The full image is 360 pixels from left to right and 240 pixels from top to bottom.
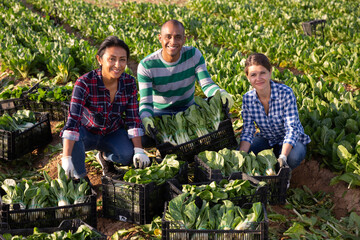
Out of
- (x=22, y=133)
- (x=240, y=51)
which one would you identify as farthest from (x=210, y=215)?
(x=240, y=51)

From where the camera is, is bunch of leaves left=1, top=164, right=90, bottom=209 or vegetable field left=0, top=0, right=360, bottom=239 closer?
bunch of leaves left=1, top=164, right=90, bottom=209

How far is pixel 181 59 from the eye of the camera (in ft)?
16.1

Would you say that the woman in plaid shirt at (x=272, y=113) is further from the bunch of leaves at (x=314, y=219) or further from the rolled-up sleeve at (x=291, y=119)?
the bunch of leaves at (x=314, y=219)

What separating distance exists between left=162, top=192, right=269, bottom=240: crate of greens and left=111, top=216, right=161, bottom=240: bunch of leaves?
508mm

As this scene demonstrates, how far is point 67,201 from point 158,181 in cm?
81

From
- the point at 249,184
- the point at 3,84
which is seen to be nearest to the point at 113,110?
the point at 249,184

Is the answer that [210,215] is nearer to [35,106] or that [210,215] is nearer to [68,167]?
[68,167]

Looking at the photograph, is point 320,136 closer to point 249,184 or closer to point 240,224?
point 249,184

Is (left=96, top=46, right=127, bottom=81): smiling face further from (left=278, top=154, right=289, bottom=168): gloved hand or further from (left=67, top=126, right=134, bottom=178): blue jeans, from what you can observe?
(left=278, top=154, right=289, bottom=168): gloved hand

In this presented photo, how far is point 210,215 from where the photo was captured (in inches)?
122

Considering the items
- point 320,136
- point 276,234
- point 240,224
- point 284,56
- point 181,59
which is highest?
point 284,56

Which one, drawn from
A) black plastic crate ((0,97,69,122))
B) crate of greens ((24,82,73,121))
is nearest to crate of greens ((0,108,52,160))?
black plastic crate ((0,97,69,122))

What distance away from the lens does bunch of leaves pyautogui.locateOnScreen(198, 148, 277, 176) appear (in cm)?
396

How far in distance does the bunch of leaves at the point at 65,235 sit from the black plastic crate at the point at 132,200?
26.2 inches
